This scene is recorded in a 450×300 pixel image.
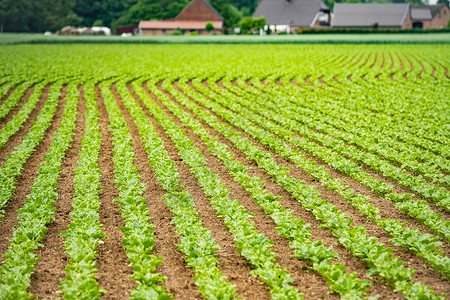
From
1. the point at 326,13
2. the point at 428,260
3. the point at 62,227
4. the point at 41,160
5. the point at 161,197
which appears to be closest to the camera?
the point at 428,260

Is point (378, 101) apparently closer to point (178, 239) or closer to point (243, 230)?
point (243, 230)

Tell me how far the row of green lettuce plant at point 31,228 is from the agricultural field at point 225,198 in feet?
0.10

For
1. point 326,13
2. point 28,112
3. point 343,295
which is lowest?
point 343,295

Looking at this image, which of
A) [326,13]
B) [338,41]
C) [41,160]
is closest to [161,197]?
[41,160]

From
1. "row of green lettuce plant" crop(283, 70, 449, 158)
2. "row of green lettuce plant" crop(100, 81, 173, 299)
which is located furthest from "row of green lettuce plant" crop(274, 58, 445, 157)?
"row of green lettuce plant" crop(100, 81, 173, 299)

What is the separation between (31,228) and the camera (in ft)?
21.8

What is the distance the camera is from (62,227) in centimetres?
709

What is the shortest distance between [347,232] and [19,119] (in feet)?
36.3

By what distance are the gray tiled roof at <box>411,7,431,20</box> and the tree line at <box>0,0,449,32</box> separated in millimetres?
36033

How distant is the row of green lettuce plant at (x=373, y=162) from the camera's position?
→ 26.1 ft

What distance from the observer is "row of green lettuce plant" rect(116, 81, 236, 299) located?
5.27 metres

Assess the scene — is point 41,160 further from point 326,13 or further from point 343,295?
point 326,13

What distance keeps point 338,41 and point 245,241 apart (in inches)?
2115

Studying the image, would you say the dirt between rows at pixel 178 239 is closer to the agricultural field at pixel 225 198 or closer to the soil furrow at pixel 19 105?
the agricultural field at pixel 225 198
